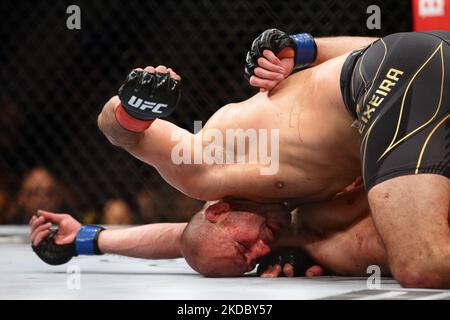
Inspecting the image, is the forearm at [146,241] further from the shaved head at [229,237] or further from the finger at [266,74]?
the finger at [266,74]

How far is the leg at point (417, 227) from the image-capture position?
1.20 m

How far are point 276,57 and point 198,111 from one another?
141 centimetres

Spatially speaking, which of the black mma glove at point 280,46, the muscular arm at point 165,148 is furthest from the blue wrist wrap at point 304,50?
the muscular arm at point 165,148

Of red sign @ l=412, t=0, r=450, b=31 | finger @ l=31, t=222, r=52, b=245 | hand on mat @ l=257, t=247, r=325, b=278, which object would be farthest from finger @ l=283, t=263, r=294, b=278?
red sign @ l=412, t=0, r=450, b=31

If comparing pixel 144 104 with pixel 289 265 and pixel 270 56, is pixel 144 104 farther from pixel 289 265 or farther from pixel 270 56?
pixel 289 265

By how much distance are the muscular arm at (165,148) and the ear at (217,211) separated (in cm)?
3

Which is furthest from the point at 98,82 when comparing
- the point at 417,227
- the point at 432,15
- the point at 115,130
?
the point at 417,227

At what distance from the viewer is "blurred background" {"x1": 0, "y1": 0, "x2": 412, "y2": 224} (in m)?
3.01

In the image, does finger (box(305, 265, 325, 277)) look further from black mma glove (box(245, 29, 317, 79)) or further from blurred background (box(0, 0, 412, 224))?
blurred background (box(0, 0, 412, 224))

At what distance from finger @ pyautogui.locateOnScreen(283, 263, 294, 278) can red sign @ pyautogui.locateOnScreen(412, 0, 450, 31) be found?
3.24 feet

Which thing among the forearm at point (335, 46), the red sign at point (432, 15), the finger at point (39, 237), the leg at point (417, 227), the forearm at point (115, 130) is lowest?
the finger at point (39, 237)

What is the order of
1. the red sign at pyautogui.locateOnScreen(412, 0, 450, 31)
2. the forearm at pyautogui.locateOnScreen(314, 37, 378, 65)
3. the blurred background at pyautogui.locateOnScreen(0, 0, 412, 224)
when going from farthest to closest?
1. the blurred background at pyautogui.locateOnScreen(0, 0, 412, 224)
2. the red sign at pyautogui.locateOnScreen(412, 0, 450, 31)
3. the forearm at pyautogui.locateOnScreen(314, 37, 378, 65)
